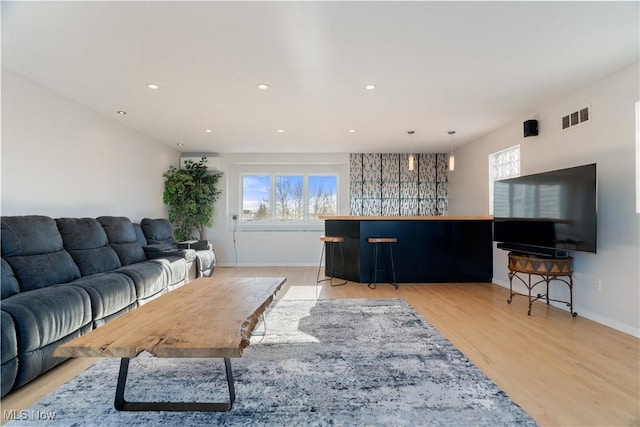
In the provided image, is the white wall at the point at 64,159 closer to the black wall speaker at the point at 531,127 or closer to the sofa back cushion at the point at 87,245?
the sofa back cushion at the point at 87,245

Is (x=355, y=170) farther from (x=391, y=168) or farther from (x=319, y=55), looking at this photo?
(x=319, y=55)

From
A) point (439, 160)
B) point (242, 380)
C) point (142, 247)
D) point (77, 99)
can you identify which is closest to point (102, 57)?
point (77, 99)

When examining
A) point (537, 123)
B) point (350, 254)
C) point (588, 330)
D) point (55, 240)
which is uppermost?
point (537, 123)

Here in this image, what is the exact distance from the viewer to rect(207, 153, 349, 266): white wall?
688cm

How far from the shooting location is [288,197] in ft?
23.3

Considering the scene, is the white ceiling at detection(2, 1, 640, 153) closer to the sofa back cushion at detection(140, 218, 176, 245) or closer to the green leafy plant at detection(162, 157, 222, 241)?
the sofa back cushion at detection(140, 218, 176, 245)

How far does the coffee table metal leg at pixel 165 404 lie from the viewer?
1.74 m

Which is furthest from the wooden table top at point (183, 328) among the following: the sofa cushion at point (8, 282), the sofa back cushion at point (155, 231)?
the sofa back cushion at point (155, 231)

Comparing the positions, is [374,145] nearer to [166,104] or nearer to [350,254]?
[350,254]

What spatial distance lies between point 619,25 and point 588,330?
2623mm

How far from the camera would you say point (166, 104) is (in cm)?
385

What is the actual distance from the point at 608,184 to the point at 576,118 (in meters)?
0.86

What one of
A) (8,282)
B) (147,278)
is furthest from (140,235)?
(8,282)
